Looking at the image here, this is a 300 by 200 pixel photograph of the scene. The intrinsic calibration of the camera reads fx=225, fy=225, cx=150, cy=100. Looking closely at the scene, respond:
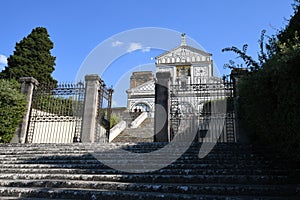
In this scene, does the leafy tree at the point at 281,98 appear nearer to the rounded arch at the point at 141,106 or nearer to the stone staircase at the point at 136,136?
the stone staircase at the point at 136,136

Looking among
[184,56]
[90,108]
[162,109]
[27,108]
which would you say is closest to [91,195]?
[162,109]

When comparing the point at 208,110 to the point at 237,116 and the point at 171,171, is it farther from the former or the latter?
the point at 171,171

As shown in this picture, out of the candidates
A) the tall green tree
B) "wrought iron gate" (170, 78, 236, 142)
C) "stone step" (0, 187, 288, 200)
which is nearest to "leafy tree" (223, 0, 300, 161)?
"stone step" (0, 187, 288, 200)

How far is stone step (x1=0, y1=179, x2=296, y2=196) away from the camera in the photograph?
321 centimetres

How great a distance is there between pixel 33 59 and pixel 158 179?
17.9m

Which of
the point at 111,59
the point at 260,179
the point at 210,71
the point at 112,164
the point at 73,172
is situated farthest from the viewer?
the point at 210,71

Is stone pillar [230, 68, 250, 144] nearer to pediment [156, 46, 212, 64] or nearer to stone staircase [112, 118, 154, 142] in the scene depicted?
stone staircase [112, 118, 154, 142]

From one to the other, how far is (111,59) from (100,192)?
5.22 m

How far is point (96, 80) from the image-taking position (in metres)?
10.5

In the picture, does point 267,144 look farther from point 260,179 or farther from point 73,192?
point 73,192

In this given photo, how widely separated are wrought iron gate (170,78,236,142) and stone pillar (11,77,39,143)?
637 centimetres

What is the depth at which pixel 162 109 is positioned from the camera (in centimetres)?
915

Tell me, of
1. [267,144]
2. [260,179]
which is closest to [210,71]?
[267,144]

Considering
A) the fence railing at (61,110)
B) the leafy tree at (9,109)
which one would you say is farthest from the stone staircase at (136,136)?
the leafy tree at (9,109)
